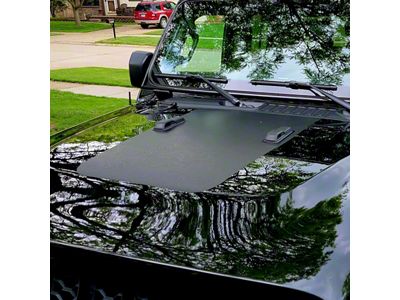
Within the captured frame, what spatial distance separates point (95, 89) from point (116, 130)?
26.2 ft

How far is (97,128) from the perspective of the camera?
10.3 ft

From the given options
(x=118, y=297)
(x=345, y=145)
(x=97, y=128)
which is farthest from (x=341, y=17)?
(x=118, y=297)

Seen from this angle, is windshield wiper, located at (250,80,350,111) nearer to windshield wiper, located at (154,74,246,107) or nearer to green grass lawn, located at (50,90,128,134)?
windshield wiper, located at (154,74,246,107)

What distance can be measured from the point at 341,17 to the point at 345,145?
94 cm

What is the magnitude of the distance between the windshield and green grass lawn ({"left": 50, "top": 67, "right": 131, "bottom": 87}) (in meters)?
7.45

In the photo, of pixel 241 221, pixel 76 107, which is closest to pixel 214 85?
pixel 241 221

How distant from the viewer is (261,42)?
3336 millimetres

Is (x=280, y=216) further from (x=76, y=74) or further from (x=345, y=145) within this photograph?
(x=76, y=74)

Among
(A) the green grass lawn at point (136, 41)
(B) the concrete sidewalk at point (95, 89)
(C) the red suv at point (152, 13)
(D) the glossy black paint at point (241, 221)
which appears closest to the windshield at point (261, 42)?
(D) the glossy black paint at point (241, 221)

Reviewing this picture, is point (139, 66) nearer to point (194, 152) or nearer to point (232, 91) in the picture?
point (232, 91)

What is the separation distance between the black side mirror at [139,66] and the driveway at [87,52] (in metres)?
8.14
